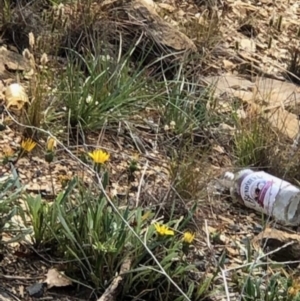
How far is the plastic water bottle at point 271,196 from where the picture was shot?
3672 mm

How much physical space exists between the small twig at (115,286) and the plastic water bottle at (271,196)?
960mm

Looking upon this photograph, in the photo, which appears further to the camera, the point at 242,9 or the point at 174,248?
the point at 242,9

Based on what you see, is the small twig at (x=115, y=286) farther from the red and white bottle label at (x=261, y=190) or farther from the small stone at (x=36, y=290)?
the red and white bottle label at (x=261, y=190)

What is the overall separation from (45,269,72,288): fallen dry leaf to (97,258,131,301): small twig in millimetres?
156

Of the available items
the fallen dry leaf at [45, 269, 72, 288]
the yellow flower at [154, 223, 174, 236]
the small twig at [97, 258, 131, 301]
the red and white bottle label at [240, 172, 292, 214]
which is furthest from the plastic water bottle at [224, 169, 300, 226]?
the fallen dry leaf at [45, 269, 72, 288]

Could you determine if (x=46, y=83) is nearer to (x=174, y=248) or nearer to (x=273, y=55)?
(x=174, y=248)

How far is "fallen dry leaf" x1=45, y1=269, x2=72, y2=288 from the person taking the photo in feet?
9.60

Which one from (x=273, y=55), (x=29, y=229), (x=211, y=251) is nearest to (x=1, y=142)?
(x=29, y=229)

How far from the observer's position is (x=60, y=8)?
188 inches

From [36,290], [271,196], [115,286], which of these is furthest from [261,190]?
[36,290]

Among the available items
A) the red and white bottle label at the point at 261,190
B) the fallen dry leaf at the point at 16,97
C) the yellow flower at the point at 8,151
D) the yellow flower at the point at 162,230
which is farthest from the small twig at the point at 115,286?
the fallen dry leaf at the point at 16,97

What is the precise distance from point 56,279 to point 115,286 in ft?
0.70

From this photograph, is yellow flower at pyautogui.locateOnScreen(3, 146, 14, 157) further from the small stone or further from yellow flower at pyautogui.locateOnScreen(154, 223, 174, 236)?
yellow flower at pyautogui.locateOnScreen(154, 223, 174, 236)

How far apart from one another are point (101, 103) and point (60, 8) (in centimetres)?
95
